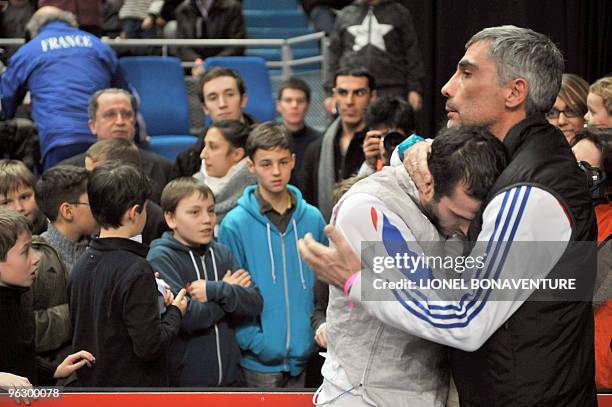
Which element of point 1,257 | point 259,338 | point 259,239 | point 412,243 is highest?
point 412,243

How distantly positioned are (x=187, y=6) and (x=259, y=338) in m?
4.53

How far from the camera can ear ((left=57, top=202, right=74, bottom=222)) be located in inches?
161

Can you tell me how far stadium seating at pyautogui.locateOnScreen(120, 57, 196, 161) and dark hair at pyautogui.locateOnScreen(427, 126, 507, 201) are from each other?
504cm

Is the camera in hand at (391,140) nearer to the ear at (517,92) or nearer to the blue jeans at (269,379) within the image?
the blue jeans at (269,379)

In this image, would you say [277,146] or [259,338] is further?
[277,146]

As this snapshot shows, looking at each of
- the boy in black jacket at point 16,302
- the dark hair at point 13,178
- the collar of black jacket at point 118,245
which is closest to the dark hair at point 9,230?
the boy in black jacket at point 16,302

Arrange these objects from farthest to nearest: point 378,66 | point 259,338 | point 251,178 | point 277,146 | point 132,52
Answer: point 132,52 → point 378,66 → point 251,178 → point 277,146 → point 259,338

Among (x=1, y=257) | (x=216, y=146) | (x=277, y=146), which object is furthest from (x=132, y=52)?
(x=1, y=257)

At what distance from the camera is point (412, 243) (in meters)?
2.52

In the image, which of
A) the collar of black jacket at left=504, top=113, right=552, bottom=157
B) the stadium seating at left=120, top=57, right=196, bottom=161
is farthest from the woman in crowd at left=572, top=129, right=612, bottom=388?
the stadium seating at left=120, top=57, right=196, bottom=161

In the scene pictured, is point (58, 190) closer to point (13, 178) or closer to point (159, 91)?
point (13, 178)

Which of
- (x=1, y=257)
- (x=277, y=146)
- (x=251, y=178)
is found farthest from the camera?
(x=251, y=178)

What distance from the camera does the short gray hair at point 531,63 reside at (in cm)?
269

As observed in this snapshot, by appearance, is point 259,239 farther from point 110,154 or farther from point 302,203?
point 110,154
